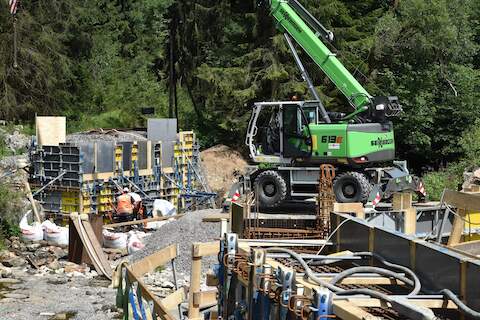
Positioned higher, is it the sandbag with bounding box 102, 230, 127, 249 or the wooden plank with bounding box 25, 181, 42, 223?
the wooden plank with bounding box 25, 181, 42, 223

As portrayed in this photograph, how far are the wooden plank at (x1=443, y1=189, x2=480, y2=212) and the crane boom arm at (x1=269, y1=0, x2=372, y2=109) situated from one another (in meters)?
8.75

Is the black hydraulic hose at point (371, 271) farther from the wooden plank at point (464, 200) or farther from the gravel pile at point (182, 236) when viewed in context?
the gravel pile at point (182, 236)

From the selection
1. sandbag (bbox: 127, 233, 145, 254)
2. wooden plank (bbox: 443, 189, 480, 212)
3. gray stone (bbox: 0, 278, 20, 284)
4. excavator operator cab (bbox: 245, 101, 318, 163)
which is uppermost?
excavator operator cab (bbox: 245, 101, 318, 163)

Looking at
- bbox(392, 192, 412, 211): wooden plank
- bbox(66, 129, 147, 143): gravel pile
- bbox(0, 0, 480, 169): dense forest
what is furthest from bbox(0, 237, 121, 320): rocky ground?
bbox(0, 0, 480, 169): dense forest

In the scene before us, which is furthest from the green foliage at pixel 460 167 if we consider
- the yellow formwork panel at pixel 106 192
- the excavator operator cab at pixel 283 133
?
the yellow formwork panel at pixel 106 192

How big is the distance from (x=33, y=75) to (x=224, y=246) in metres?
35.0

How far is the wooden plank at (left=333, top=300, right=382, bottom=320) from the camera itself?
3.72 metres

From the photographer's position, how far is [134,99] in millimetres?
43906

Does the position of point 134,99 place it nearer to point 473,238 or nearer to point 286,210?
point 286,210

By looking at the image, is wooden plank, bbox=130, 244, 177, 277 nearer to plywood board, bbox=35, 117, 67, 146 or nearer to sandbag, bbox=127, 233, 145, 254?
sandbag, bbox=127, 233, 145, 254

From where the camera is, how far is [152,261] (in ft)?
23.9

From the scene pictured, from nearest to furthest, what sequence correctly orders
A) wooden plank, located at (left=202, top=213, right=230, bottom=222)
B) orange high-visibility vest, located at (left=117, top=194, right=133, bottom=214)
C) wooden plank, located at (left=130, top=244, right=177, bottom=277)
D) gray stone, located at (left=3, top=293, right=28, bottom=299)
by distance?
wooden plank, located at (left=130, top=244, right=177, bottom=277) → gray stone, located at (left=3, top=293, right=28, bottom=299) → wooden plank, located at (left=202, top=213, right=230, bottom=222) → orange high-visibility vest, located at (left=117, top=194, right=133, bottom=214)

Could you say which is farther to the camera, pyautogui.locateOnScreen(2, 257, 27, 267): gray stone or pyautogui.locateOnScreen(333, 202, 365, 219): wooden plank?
pyautogui.locateOnScreen(2, 257, 27, 267): gray stone

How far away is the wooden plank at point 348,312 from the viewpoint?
12.2 feet
